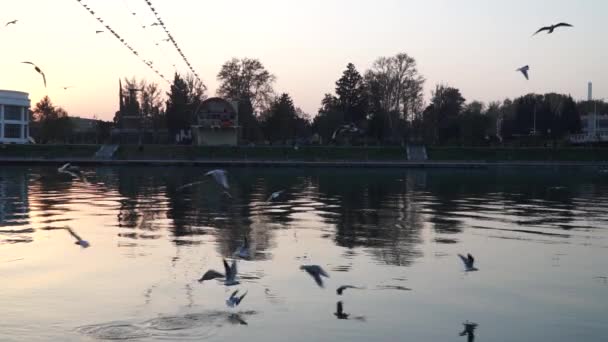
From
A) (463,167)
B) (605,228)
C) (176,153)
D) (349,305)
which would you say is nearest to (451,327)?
(349,305)

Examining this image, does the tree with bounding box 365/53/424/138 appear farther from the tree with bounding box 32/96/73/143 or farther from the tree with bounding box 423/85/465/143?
the tree with bounding box 32/96/73/143

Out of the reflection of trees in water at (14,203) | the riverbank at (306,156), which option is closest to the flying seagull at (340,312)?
the reflection of trees in water at (14,203)

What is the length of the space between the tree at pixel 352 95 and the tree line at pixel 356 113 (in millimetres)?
152

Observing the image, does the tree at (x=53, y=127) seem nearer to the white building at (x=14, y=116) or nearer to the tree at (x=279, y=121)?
the white building at (x=14, y=116)

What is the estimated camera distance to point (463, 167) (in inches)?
2857

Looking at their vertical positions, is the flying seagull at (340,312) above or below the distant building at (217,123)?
below

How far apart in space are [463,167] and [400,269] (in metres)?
58.9

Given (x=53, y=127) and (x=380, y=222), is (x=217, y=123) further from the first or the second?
(x=380, y=222)

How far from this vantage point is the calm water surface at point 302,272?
1102cm

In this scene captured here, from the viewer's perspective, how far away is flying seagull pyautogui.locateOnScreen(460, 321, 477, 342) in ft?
34.8

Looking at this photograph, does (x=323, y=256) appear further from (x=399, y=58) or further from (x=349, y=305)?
(x=399, y=58)

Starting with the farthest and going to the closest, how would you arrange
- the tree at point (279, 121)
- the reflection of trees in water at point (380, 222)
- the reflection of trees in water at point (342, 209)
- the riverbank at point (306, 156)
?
the tree at point (279, 121), the riverbank at point (306, 156), the reflection of trees in water at point (342, 209), the reflection of trees in water at point (380, 222)

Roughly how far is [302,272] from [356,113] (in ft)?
328

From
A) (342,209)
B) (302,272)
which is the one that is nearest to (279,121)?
(342,209)
